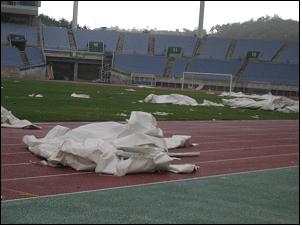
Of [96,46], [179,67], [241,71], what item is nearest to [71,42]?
[96,46]

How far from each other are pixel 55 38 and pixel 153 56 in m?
9.73

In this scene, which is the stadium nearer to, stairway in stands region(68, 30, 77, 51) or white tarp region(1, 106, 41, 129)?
white tarp region(1, 106, 41, 129)

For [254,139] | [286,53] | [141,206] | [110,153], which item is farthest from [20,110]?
[286,53]

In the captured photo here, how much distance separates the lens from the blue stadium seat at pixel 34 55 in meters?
46.3

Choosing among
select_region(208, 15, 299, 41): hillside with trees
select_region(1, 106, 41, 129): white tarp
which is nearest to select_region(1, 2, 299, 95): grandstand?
select_region(208, 15, 299, 41): hillside with trees

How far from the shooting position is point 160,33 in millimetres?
56781

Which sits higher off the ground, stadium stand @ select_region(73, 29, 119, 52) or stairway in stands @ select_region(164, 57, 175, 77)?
stadium stand @ select_region(73, 29, 119, 52)

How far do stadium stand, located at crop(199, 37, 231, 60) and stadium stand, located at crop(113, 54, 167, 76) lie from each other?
4.34 metres

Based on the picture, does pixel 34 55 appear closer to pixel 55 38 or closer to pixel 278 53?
pixel 55 38

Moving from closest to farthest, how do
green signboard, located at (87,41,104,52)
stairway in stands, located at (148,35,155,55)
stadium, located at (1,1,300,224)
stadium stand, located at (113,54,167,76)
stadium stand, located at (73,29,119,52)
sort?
1. stadium, located at (1,1,300,224)
2. stadium stand, located at (113,54,167,76)
3. green signboard, located at (87,41,104,52)
4. stadium stand, located at (73,29,119,52)
5. stairway in stands, located at (148,35,155,55)

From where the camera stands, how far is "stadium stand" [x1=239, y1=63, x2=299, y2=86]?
1746 inches

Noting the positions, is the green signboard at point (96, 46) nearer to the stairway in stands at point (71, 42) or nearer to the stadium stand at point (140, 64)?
the stairway in stands at point (71, 42)

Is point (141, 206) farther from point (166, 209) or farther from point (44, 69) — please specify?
point (44, 69)

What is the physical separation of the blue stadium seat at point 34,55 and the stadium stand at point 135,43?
28.2ft
